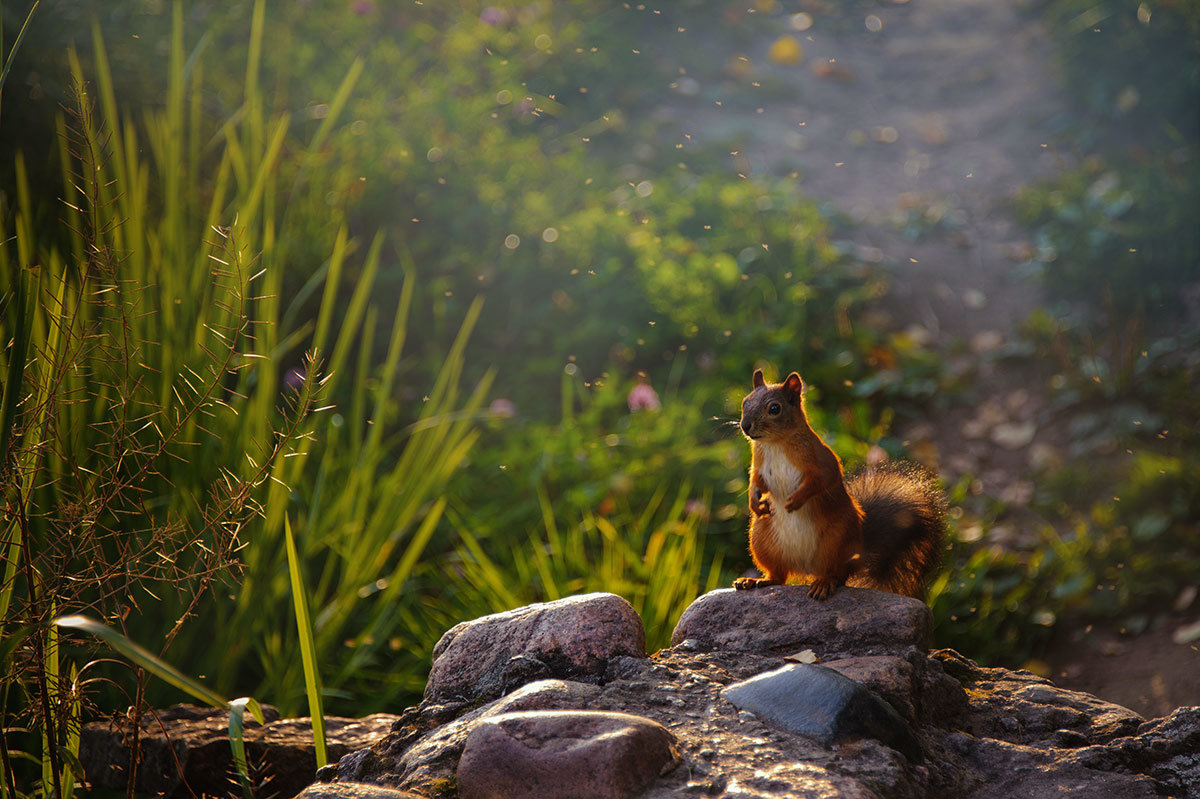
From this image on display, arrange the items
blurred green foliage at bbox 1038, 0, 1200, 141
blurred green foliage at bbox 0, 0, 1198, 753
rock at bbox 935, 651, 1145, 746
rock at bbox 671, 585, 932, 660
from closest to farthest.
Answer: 1. rock at bbox 935, 651, 1145, 746
2. rock at bbox 671, 585, 932, 660
3. blurred green foliage at bbox 0, 0, 1198, 753
4. blurred green foliage at bbox 1038, 0, 1200, 141

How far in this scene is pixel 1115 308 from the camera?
17.1 ft

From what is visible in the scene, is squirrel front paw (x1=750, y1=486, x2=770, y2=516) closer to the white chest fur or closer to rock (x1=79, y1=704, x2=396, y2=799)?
the white chest fur

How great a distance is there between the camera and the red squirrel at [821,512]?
7.07 ft

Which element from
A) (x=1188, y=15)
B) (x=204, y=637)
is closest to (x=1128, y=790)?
(x=204, y=637)

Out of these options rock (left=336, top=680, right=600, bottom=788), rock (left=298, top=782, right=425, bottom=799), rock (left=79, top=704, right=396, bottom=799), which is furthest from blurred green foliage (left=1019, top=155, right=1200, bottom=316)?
rock (left=298, top=782, right=425, bottom=799)

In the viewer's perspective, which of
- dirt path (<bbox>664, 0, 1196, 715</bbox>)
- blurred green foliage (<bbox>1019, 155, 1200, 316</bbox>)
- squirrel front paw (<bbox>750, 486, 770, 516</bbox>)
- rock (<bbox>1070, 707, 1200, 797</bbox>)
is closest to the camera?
rock (<bbox>1070, 707, 1200, 797</bbox>)

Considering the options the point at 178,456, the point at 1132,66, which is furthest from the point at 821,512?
the point at 1132,66

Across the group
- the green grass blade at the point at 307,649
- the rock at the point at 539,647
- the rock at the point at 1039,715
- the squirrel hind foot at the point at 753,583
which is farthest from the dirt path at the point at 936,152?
the green grass blade at the point at 307,649

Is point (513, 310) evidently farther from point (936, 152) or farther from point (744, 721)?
point (936, 152)

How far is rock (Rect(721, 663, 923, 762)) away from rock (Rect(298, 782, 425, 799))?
0.63 meters

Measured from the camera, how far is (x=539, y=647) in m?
2.04

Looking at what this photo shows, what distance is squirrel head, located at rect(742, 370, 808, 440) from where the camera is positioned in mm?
2135

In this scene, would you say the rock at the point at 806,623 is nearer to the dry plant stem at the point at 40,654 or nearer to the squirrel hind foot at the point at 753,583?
the squirrel hind foot at the point at 753,583

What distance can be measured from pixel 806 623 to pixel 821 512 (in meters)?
0.24
